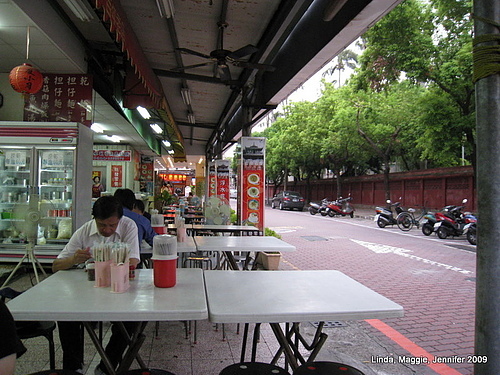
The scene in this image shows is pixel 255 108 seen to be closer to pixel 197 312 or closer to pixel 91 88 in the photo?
pixel 91 88

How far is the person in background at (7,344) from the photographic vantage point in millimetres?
1383

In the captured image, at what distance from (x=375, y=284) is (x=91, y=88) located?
5.76 m

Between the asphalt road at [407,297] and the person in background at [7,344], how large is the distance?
8.90 feet

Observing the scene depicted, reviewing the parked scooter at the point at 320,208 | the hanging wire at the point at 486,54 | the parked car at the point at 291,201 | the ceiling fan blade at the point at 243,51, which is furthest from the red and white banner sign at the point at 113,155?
the parked car at the point at 291,201

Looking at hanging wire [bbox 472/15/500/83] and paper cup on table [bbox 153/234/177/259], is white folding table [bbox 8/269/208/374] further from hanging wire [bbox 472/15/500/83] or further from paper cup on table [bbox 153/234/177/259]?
hanging wire [bbox 472/15/500/83]

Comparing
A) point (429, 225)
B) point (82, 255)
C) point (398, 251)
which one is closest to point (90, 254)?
point (82, 255)

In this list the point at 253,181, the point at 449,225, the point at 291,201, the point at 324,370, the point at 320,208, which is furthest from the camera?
the point at 291,201

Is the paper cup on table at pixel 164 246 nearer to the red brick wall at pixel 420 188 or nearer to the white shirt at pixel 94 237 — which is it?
the white shirt at pixel 94 237

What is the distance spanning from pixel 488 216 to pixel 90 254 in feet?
8.25

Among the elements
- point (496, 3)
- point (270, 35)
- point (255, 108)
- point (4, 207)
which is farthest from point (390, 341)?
point (4, 207)

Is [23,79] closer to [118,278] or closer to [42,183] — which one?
[42,183]

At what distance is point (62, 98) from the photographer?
6145 millimetres

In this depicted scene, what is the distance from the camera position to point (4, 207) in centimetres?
608

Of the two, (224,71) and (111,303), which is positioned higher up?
(224,71)
